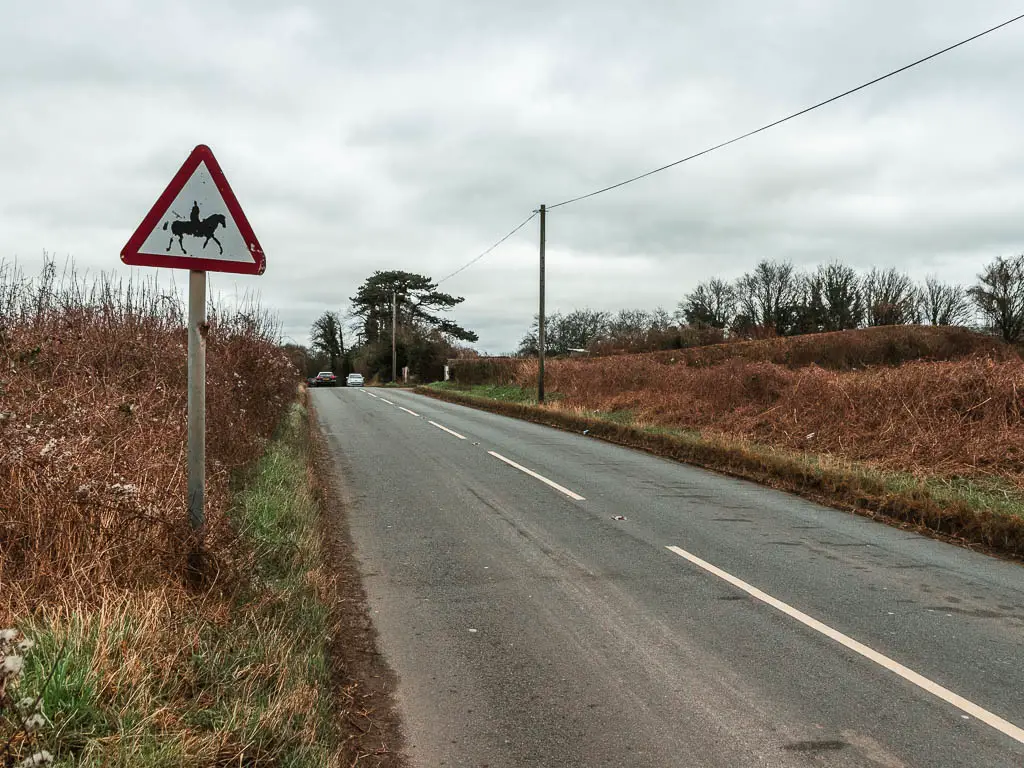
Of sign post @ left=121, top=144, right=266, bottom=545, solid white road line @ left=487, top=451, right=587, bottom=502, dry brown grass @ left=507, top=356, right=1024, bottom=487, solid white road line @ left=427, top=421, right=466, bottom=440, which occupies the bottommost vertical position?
solid white road line @ left=487, top=451, right=587, bottom=502

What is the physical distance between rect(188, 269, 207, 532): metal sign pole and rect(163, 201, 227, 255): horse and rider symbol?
210mm

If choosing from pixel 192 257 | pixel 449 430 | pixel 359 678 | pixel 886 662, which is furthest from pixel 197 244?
pixel 449 430

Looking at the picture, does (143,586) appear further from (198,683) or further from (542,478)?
(542,478)

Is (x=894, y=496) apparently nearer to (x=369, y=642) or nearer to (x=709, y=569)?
(x=709, y=569)

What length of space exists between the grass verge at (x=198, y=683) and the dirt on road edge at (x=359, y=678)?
0.05 feet

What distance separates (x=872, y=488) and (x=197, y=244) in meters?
8.85

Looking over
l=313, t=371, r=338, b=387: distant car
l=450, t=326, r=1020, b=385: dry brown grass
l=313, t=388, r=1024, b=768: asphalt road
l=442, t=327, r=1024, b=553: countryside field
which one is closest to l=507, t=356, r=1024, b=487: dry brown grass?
l=442, t=327, r=1024, b=553: countryside field

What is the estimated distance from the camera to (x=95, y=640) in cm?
320

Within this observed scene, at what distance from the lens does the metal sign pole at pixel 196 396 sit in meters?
4.39

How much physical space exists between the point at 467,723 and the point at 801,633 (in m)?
2.46

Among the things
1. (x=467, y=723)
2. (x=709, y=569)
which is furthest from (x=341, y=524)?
(x=467, y=723)

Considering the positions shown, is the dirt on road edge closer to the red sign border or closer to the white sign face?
the red sign border

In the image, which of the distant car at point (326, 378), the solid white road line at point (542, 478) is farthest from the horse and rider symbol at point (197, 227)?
the distant car at point (326, 378)

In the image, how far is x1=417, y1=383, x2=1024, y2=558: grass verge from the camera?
7.70 metres
